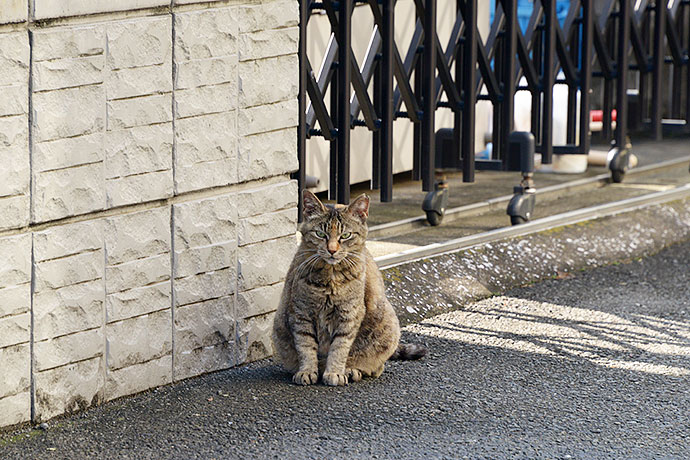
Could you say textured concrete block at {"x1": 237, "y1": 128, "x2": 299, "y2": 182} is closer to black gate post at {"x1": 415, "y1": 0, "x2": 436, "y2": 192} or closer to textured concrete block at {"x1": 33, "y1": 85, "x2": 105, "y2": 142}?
textured concrete block at {"x1": 33, "y1": 85, "x2": 105, "y2": 142}

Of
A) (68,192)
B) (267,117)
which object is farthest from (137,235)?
(267,117)

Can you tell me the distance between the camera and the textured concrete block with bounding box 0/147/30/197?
3.56m

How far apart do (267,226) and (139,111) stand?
831mm

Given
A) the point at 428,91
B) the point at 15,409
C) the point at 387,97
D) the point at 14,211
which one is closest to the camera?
the point at 14,211

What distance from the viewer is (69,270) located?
3820mm

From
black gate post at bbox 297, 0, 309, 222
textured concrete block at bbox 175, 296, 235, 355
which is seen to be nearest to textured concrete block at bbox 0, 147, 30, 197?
textured concrete block at bbox 175, 296, 235, 355

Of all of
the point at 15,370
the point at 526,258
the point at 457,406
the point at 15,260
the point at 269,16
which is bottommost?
the point at 457,406

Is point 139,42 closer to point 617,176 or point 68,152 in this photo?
point 68,152

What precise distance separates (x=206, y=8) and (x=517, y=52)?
2.43 metres

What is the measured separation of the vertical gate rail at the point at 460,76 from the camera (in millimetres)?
5035

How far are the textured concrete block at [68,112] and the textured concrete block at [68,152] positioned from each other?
0.07ft

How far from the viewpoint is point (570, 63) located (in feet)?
20.8

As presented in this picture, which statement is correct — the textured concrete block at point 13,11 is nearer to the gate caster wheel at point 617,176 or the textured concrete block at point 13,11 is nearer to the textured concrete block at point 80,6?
the textured concrete block at point 80,6

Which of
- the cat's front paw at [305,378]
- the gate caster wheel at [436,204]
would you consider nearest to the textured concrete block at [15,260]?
the cat's front paw at [305,378]
